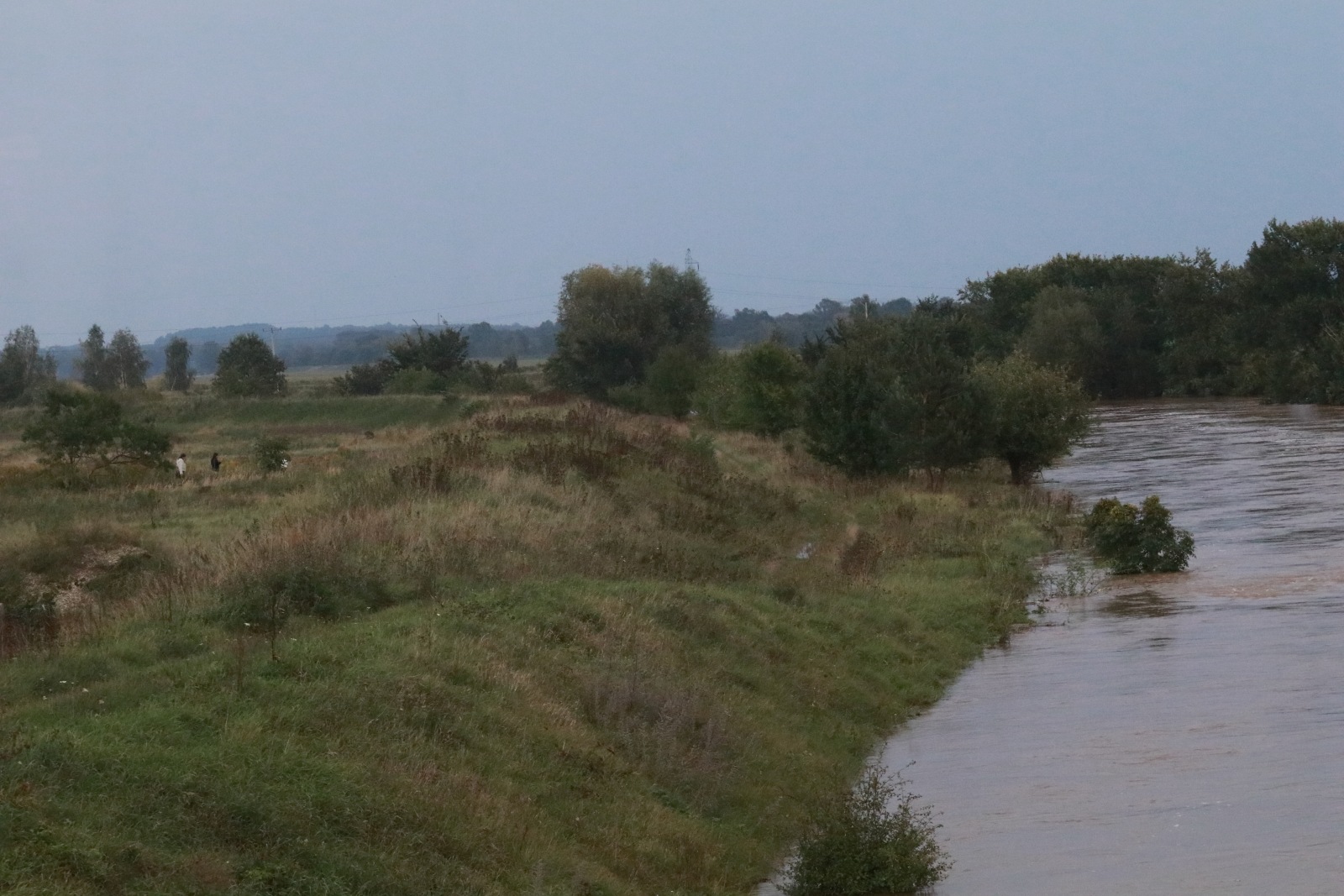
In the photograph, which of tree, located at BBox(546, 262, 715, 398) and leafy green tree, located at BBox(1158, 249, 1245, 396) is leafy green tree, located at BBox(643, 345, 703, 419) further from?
leafy green tree, located at BBox(1158, 249, 1245, 396)

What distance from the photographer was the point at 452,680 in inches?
516

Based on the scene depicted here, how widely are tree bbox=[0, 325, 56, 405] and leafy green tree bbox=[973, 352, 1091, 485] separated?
7058 cm

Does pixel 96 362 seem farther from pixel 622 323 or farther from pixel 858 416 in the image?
pixel 858 416

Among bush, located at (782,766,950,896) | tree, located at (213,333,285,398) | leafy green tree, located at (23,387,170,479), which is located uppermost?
tree, located at (213,333,285,398)

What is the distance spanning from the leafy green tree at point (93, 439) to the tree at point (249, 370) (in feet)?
151

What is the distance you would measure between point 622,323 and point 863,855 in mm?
88358

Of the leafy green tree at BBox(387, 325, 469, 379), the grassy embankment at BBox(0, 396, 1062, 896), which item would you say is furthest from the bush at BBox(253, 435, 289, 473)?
the leafy green tree at BBox(387, 325, 469, 379)

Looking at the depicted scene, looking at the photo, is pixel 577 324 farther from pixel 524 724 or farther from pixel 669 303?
pixel 524 724

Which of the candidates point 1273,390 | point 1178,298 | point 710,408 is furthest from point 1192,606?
point 1178,298

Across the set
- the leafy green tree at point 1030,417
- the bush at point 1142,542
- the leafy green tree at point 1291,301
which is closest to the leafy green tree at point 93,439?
the bush at point 1142,542

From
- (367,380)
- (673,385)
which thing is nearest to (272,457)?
(673,385)

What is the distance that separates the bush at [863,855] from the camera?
11.8 m

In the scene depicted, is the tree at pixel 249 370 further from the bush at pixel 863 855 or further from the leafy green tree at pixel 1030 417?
the bush at pixel 863 855

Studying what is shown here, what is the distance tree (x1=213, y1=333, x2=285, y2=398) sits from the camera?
90.5m
